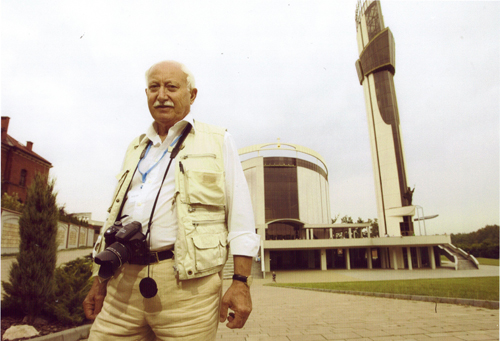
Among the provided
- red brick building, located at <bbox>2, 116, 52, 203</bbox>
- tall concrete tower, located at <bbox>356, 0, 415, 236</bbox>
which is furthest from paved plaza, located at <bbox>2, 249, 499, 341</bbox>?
tall concrete tower, located at <bbox>356, 0, 415, 236</bbox>

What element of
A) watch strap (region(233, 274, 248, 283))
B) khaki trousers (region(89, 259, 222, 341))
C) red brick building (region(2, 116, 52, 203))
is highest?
red brick building (region(2, 116, 52, 203))

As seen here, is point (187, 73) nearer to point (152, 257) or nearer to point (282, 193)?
point (152, 257)

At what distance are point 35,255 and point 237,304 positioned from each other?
480cm

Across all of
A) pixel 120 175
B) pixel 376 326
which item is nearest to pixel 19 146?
pixel 120 175

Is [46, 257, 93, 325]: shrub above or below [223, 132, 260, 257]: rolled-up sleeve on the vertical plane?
below

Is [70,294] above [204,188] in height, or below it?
below

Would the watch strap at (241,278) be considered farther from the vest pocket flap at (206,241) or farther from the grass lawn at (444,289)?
the grass lawn at (444,289)

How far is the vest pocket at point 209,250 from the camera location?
60.4 inches

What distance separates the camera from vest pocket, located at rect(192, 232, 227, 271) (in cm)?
153

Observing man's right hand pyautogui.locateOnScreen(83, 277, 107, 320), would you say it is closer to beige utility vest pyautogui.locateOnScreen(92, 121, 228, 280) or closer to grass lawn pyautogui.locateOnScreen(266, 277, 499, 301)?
beige utility vest pyautogui.locateOnScreen(92, 121, 228, 280)

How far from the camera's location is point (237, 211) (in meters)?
1.73

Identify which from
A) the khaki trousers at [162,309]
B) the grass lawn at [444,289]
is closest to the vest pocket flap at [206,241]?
the khaki trousers at [162,309]

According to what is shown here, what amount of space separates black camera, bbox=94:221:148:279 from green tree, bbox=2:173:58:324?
4343 millimetres

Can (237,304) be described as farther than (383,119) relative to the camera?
No
